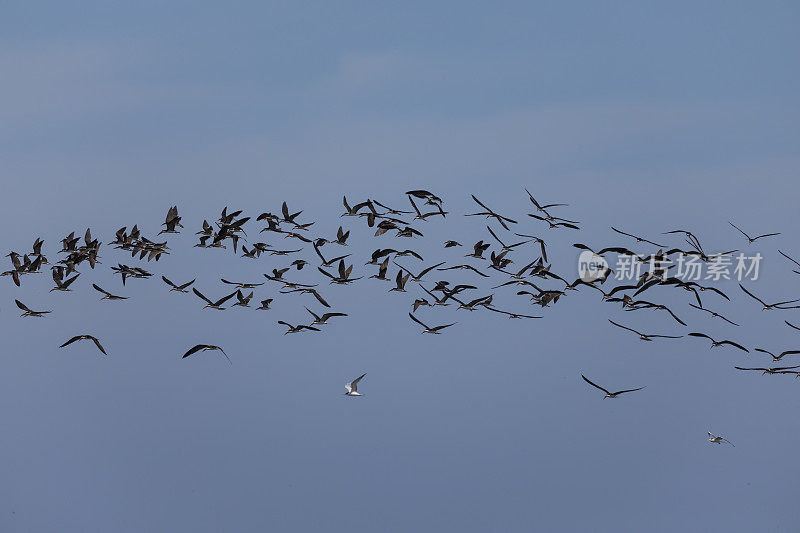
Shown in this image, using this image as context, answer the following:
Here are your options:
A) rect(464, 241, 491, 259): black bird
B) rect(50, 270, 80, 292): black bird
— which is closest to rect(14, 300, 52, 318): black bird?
rect(50, 270, 80, 292): black bird

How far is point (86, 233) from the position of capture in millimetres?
41531

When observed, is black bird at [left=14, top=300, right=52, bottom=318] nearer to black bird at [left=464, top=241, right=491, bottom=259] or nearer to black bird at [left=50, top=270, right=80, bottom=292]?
black bird at [left=50, top=270, right=80, bottom=292]

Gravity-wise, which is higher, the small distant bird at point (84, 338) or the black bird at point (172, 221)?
the black bird at point (172, 221)

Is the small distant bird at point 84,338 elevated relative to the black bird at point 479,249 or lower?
lower

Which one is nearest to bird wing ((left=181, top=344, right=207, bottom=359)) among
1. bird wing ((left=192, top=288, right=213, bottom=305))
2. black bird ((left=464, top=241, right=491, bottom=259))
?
bird wing ((left=192, top=288, right=213, bottom=305))

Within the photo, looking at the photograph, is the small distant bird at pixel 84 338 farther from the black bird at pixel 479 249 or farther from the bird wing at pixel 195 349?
the black bird at pixel 479 249

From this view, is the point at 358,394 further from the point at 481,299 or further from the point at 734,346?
the point at 734,346

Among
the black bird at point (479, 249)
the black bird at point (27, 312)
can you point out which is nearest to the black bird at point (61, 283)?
the black bird at point (27, 312)

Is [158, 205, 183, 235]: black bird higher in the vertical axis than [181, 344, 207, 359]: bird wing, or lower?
higher
